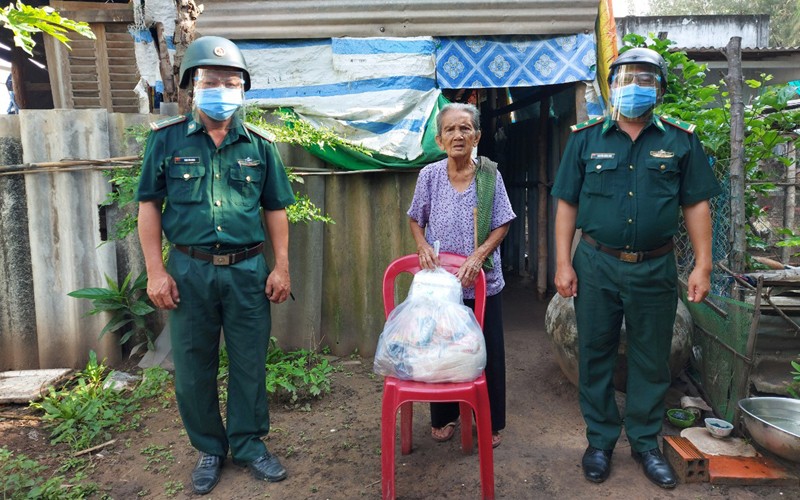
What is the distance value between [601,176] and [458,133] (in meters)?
0.81

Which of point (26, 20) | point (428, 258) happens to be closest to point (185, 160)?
point (26, 20)

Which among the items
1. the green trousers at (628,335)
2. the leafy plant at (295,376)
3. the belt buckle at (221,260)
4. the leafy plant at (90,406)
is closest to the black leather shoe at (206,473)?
the leafy plant at (295,376)

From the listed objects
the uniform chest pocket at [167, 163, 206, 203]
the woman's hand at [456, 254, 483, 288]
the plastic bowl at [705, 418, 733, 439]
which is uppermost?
the uniform chest pocket at [167, 163, 206, 203]

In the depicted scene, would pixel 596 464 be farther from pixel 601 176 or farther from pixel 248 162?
pixel 248 162

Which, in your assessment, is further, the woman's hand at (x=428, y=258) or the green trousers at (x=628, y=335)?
the woman's hand at (x=428, y=258)

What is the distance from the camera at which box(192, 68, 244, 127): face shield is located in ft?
9.00

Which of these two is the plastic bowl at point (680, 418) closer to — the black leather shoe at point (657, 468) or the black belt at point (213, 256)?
the black leather shoe at point (657, 468)

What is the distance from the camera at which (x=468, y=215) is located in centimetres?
308

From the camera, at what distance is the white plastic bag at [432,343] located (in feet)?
8.20

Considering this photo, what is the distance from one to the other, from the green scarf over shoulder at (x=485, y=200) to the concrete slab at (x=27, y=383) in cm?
352

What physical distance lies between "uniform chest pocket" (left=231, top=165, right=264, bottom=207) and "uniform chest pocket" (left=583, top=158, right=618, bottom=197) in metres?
1.83

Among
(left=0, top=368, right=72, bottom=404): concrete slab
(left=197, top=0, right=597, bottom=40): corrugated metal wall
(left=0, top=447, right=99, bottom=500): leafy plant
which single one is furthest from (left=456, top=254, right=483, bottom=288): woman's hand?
(left=0, top=368, right=72, bottom=404): concrete slab

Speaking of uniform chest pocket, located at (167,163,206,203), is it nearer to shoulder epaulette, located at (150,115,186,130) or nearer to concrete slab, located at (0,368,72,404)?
shoulder epaulette, located at (150,115,186,130)

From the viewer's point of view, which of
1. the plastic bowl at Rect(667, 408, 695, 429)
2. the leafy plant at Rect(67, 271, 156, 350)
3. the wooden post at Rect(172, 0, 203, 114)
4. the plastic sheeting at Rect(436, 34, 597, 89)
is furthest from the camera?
the plastic sheeting at Rect(436, 34, 597, 89)
